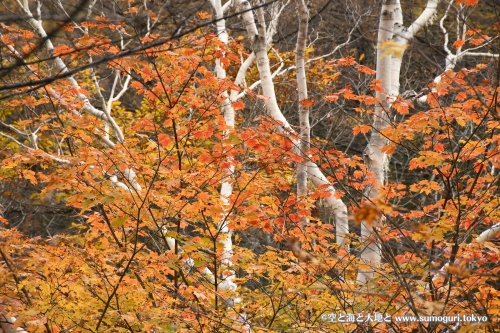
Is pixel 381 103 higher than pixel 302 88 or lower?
lower

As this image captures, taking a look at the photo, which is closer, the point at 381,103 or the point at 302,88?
the point at 381,103

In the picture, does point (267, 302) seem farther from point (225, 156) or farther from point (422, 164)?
point (422, 164)

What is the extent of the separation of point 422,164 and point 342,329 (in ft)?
4.42

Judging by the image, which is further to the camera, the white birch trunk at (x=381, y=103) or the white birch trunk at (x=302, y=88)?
the white birch trunk at (x=302, y=88)

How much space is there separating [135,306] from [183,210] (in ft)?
2.86

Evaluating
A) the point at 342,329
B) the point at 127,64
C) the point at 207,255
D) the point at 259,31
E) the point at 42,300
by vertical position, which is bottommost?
the point at 342,329

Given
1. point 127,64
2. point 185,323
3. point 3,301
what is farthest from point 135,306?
point 127,64

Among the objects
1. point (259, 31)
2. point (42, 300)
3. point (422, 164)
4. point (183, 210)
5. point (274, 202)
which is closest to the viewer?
point (422, 164)

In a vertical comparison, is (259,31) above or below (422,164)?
above

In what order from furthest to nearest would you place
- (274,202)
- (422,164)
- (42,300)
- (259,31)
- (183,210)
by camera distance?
(259,31), (274,202), (183,210), (42,300), (422,164)

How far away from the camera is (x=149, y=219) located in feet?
14.4

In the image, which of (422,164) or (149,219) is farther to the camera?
(149,219)

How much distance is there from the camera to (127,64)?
4.51 metres

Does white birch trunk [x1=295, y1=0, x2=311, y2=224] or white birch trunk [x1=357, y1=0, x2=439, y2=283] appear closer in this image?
white birch trunk [x1=357, y1=0, x2=439, y2=283]
